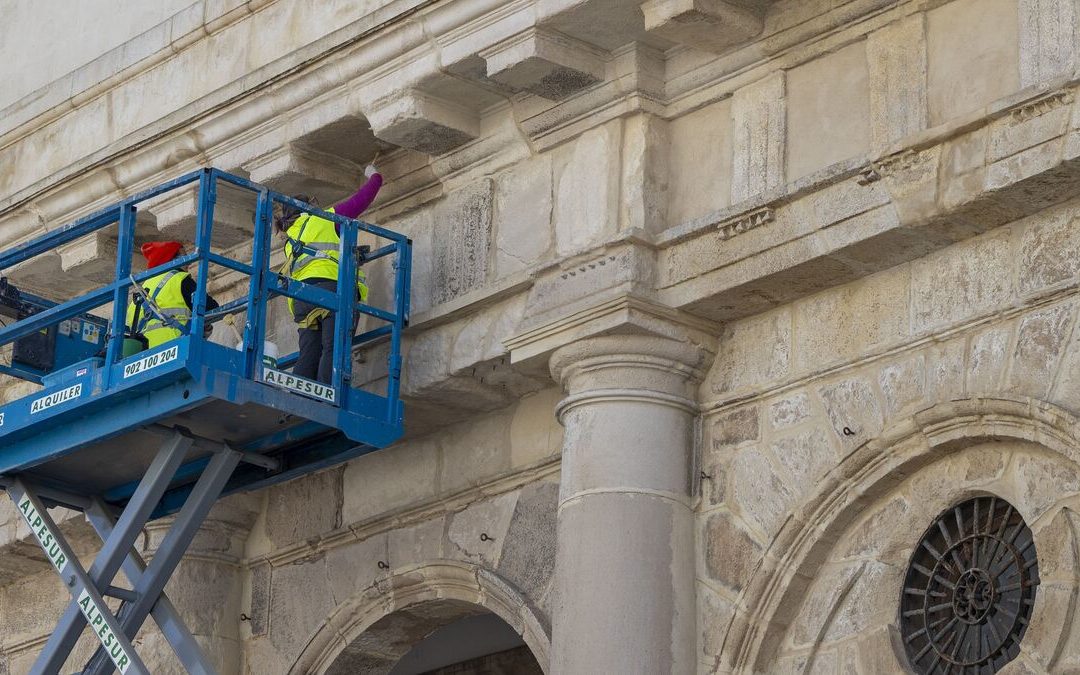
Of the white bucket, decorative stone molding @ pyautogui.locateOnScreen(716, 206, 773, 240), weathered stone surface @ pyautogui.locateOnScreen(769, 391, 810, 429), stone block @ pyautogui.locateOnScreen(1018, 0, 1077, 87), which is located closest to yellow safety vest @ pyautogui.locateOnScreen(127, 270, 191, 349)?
the white bucket

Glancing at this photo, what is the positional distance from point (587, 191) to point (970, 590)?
262 cm

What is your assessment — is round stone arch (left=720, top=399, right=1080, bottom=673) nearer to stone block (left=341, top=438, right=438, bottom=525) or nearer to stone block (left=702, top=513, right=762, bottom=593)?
stone block (left=702, top=513, right=762, bottom=593)

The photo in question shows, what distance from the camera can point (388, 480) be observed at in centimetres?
1160

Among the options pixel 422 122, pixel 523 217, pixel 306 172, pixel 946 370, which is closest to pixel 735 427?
pixel 946 370

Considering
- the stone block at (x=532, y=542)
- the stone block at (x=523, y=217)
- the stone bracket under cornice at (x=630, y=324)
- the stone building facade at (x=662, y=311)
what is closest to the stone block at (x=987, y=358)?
the stone building facade at (x=662, y=311)

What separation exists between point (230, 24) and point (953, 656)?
520cm

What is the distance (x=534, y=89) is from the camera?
10492mm

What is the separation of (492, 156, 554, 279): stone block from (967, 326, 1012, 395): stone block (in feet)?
7.39

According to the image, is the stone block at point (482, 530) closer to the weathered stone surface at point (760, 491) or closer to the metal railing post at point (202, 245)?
the weathered stone surface at point (760, 491)

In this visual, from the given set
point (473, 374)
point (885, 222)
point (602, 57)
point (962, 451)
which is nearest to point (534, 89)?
point (602, 57)

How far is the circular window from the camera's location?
8719 millimetres

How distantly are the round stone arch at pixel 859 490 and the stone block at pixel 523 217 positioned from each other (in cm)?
187

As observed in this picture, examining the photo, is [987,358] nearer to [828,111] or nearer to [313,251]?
[828,111]

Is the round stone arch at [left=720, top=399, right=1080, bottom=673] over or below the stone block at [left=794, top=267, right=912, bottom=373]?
below
